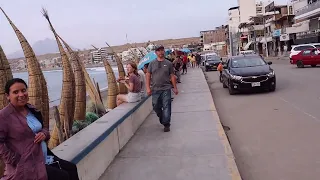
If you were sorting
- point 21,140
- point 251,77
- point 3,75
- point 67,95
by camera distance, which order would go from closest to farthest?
point 21,140 → point 3,75 → point 67,95 → point 251,77

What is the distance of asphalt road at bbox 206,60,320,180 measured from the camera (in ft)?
16.0

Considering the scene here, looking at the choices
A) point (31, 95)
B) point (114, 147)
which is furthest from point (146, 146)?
point (31, 95)

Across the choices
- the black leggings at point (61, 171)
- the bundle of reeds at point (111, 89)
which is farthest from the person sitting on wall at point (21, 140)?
the bundle of reeds at point (111, 89)

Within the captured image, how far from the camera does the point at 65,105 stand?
5.75m

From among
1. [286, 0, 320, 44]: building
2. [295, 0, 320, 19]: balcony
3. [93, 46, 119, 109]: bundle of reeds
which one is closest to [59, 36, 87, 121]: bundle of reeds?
[93, 46, 119, 109]: bundle of reeds

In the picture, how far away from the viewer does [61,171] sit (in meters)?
2.83

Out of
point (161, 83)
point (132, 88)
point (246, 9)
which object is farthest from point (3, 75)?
point (246, 9)

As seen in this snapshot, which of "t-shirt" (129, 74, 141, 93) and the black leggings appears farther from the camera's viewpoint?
"t-shirt" (129, 74, 141, 93)

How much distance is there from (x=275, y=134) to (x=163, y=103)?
223 centimetres

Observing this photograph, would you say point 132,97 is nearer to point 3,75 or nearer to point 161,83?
point 161,83

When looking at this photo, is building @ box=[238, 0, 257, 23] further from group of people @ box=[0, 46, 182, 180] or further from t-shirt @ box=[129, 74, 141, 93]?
group of people @ box=[0, 46, 182, 180]

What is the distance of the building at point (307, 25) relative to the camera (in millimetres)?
42531

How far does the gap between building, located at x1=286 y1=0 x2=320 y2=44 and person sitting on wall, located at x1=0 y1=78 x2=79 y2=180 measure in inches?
1727

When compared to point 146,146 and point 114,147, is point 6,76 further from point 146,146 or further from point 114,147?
point 146,146
